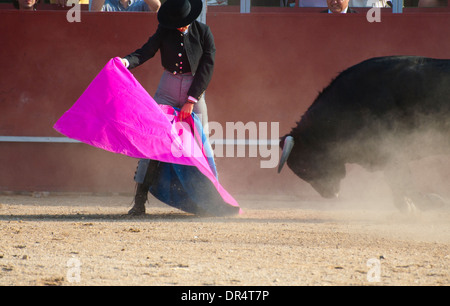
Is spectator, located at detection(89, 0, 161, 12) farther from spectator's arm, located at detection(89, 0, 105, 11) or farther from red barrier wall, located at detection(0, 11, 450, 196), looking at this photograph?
red barrier wall, located at detection(0, 11, 450, 196)

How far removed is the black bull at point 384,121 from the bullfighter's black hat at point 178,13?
1277mm

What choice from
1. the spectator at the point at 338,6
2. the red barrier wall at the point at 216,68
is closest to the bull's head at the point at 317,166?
the red barrier wall at the point at 216,68

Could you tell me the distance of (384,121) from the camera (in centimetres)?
565

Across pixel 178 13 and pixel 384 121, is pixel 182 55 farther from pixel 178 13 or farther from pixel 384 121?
pixel 384 121

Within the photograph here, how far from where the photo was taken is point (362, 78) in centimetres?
573

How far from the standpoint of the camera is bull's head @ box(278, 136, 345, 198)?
6.02 m

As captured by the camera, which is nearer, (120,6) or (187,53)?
(187,53)

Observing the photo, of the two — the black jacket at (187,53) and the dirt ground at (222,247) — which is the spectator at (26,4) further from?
the black jacket at (187,53)

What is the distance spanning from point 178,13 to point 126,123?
0.83 meters

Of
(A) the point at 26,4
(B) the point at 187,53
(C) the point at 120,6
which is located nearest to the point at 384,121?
(B) the point at 187,53

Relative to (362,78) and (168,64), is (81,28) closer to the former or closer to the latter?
(168,64)

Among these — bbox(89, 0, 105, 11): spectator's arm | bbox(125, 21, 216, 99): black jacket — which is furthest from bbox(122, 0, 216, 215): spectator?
bbox(89, 0, 105, 11): spectator's arm

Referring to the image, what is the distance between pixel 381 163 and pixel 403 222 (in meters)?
0.49

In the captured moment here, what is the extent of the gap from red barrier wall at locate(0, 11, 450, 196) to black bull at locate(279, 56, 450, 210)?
3.65 feet
